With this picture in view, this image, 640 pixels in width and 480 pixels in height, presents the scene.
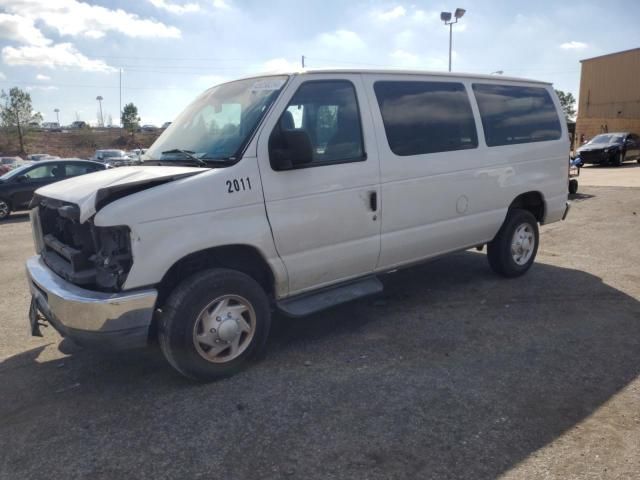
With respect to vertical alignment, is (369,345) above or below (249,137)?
below

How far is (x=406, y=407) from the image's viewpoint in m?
3.37

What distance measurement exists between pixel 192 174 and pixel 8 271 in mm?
5226

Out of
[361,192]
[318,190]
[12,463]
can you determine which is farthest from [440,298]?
[12,463]

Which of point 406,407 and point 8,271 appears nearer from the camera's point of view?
point 406,407

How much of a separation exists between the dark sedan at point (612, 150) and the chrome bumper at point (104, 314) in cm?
2323

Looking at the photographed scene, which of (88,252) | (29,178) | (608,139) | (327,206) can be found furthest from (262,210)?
(608,139)

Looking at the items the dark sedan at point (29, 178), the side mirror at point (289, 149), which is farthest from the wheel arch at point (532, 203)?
the dark sedan at point (29, 178)

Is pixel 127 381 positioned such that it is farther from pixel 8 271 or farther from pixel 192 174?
pixel 8 271

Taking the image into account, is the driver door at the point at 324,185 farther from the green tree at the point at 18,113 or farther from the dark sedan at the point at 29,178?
the green tree at the point at 18,113

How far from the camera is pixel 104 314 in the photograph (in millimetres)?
3283

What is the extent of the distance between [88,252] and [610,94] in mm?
40962

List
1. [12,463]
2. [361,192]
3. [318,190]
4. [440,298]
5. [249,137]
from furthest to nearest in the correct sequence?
1. [440,298]
2. [361,192]
3. [318,190]
4. [249,137]
5. [12,463]

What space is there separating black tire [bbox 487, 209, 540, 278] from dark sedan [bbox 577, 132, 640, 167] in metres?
19.1

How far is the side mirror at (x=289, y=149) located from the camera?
3695mm
